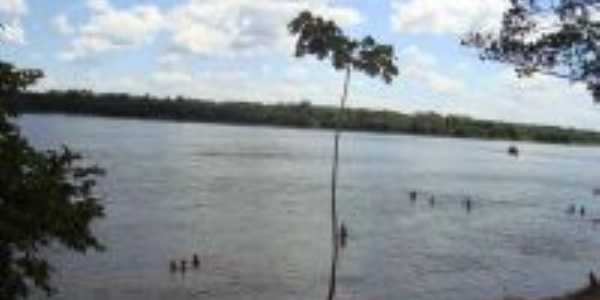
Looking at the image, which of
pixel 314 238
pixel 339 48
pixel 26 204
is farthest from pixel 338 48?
pixel 314 238

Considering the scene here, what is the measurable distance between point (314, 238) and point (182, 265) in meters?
16.1

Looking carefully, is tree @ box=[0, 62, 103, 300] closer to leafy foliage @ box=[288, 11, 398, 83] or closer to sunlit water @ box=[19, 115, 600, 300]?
leafy foliage @ box=[288, 11, 398, 83]

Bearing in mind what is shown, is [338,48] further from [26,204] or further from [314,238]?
[314,238]

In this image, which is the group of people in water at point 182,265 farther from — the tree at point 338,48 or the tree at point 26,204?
the tree at point 26,204

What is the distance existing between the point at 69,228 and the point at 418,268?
134 feet

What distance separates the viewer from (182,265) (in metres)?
54.2

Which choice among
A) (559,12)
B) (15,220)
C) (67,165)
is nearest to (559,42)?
(559,12)

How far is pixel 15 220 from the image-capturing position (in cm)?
1780

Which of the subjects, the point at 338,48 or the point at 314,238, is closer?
the point at 338,48

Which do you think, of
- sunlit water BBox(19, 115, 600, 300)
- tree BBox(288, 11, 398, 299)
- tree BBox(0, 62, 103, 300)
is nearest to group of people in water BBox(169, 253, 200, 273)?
sunlit water BBox(19, 115, 600, 300)

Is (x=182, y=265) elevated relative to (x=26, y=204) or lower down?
lower down

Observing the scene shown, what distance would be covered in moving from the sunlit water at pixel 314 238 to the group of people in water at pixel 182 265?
433 mm

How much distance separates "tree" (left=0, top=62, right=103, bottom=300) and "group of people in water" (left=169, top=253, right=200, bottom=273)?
35.1 meters

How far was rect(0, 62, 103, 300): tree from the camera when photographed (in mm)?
17750
